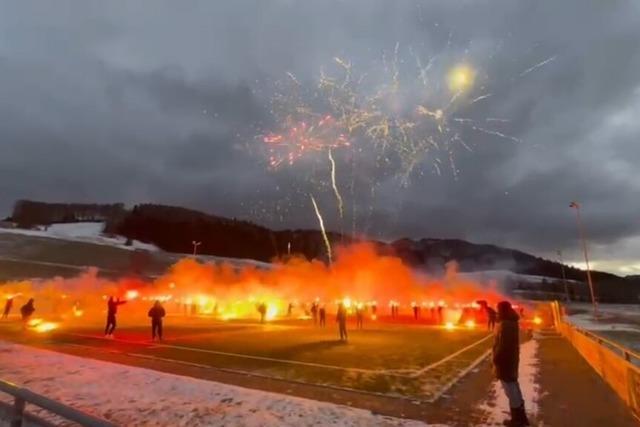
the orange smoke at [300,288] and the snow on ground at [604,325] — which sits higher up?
the orange smoke at [300,288]

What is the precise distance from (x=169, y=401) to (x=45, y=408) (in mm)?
3723

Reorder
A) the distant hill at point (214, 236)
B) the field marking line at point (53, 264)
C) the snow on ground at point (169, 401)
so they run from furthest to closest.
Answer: the distant hill at point (214, 236), the field marking line at point (53, 264), the snow on ground at point (169, 401)

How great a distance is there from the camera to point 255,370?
13.0 m

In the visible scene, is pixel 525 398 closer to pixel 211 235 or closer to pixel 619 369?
pixel 619 369

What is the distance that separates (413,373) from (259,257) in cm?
15627

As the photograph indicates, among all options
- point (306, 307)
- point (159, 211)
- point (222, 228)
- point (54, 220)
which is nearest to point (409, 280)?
point (306, 307)

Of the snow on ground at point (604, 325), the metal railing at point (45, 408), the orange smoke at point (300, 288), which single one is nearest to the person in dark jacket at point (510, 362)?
the metal railing at point (45, 408)

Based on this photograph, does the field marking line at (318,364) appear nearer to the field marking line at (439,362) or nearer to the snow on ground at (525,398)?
the field marking line at (439,362)

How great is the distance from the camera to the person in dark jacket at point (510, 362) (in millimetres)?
7977

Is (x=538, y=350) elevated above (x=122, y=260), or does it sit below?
below

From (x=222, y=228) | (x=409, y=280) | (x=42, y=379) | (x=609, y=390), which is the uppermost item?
(x=222, y=228)

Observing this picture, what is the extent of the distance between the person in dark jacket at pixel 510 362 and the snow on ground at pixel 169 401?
5.44ft

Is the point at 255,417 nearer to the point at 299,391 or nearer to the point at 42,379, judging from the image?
the point at 299,391

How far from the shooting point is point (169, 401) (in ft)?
29.2
